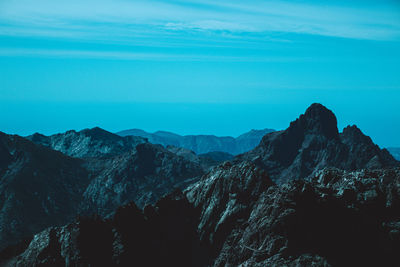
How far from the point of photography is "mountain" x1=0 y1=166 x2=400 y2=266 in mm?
A: 63469

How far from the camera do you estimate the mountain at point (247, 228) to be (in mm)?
63469

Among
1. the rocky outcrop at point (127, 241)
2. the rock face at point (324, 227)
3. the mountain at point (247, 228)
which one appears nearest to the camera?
the rock face at point (324, 227)

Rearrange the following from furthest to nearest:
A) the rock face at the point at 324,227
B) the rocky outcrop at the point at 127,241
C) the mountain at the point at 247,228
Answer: the rocky outcrop at the point at 127,241 < the mountain at the point at 247,228 < the rock face at the point at 324,227

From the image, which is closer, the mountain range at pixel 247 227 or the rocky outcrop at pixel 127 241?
the mountain range at pixel 247 227

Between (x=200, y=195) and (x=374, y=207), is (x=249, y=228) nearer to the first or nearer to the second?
(x=374, y=207)

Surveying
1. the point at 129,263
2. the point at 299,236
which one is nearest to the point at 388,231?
the point at 299,236

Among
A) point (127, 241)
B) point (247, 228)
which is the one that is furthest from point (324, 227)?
point (127, 241)

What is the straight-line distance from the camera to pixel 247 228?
238ft

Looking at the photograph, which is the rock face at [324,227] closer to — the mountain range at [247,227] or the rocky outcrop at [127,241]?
the mountain range at [247,227]

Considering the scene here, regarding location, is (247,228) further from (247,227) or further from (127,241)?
(127,241)

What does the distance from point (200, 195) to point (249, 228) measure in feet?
87.8

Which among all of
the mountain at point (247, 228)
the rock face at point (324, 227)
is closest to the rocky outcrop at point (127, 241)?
the mountain at point (247, 228)

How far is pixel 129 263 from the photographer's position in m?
83.6

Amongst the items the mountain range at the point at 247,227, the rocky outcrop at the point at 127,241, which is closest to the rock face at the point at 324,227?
the mountain range at the point at 247,227
